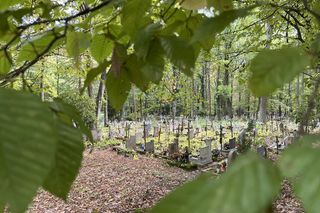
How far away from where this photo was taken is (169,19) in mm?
1211

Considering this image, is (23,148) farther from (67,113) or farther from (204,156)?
(204,156)

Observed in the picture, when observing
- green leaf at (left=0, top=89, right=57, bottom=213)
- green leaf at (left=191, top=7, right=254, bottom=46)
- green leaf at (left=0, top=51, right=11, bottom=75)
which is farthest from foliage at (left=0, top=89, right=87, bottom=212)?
green leaf at (left=0, top=51, right=11, bottom=75)

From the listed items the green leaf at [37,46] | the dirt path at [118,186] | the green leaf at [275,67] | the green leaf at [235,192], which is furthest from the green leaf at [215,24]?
the dirt path at [118,186]

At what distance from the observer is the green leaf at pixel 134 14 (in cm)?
96

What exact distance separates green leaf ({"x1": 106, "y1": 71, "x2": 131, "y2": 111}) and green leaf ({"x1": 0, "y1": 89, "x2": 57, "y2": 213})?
60 centimetres

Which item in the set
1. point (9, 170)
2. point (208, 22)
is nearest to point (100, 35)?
point (208, 22)

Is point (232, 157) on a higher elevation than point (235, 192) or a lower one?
lower

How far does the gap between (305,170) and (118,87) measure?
2.44 ft

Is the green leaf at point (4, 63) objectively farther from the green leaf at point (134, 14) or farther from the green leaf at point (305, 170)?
the green leaf at point (305, 170)

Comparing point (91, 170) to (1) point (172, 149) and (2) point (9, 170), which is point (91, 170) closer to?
(1) point (172, 149)

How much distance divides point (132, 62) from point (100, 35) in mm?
193

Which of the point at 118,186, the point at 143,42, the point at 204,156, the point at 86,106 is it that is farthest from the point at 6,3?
the point at 86,106

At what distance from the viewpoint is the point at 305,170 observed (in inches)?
12.5

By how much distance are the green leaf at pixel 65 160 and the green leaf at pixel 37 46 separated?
1.16 feet
